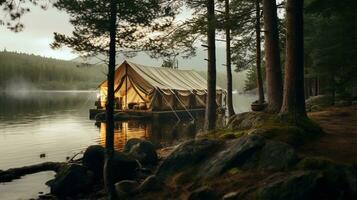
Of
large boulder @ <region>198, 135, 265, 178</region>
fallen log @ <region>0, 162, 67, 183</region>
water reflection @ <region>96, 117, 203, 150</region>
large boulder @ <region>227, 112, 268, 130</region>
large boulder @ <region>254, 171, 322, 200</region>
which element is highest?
large boulder @ <region>227, 112, 268, 130</region>

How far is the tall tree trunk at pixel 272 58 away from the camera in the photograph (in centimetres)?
1612

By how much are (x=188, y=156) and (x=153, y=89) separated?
32057mm

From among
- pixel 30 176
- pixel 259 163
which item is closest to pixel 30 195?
pixel 30 176

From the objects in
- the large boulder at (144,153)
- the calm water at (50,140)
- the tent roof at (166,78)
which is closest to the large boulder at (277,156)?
the large boulder at (144,153)

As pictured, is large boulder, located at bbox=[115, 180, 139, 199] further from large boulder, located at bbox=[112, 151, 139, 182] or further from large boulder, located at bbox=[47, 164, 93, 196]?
large boulder, located at bbox=[47, 164, 93, 196]

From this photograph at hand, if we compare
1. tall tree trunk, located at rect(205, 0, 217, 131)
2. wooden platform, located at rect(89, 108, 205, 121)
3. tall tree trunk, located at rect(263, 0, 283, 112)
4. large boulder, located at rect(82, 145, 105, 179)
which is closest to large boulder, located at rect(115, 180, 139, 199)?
large boulder, located at rect(82, 145, 105, 179)

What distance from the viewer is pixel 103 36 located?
13.3m

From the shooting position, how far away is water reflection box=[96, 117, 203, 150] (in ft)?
92.3

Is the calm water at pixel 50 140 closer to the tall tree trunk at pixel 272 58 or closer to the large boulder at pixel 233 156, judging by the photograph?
the large boulder at pixel 233 156

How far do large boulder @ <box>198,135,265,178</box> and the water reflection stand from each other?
13937 mm

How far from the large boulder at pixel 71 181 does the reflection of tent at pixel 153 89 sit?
90.4 ft

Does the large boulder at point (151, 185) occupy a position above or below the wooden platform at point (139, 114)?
below

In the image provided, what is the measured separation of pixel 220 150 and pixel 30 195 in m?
6.88

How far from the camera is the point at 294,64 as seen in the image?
13.1 metres
